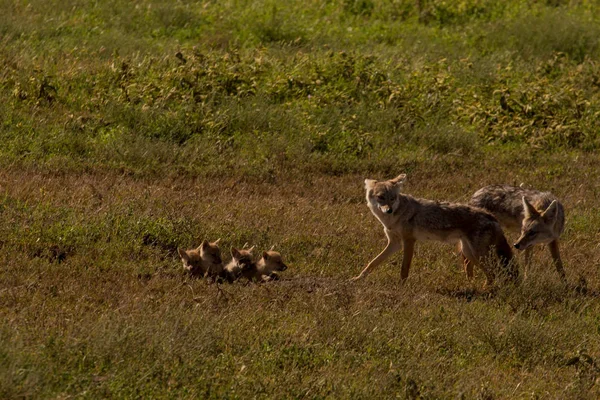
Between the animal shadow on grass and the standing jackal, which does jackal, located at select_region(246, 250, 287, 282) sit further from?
the animal shadow on grass

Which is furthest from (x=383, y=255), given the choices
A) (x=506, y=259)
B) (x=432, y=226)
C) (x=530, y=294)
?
(x=530, y=294)

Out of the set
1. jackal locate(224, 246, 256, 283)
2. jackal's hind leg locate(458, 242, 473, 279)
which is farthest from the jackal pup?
jackal's hind leg locate(458, 242, 473, 279)

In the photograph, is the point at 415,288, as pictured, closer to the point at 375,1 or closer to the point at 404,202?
the point at 404,202

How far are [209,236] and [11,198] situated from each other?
2475mm

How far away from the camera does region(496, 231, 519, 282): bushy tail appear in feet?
36.9

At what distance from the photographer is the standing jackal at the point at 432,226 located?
11586 mm

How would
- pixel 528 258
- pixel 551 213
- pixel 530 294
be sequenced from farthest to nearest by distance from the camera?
pixel 528 258, pixel 551 213, pixel 530 294

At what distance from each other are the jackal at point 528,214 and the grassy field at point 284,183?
1.36ft

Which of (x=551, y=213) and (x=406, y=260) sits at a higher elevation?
(x=551, y=213)

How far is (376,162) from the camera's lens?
54.4 ft

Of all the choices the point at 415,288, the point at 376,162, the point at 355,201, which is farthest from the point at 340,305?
the point at 376,162

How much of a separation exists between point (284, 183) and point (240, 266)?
4217 millimetres

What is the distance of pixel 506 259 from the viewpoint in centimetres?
1153

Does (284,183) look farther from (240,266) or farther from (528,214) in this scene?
(528,214)
